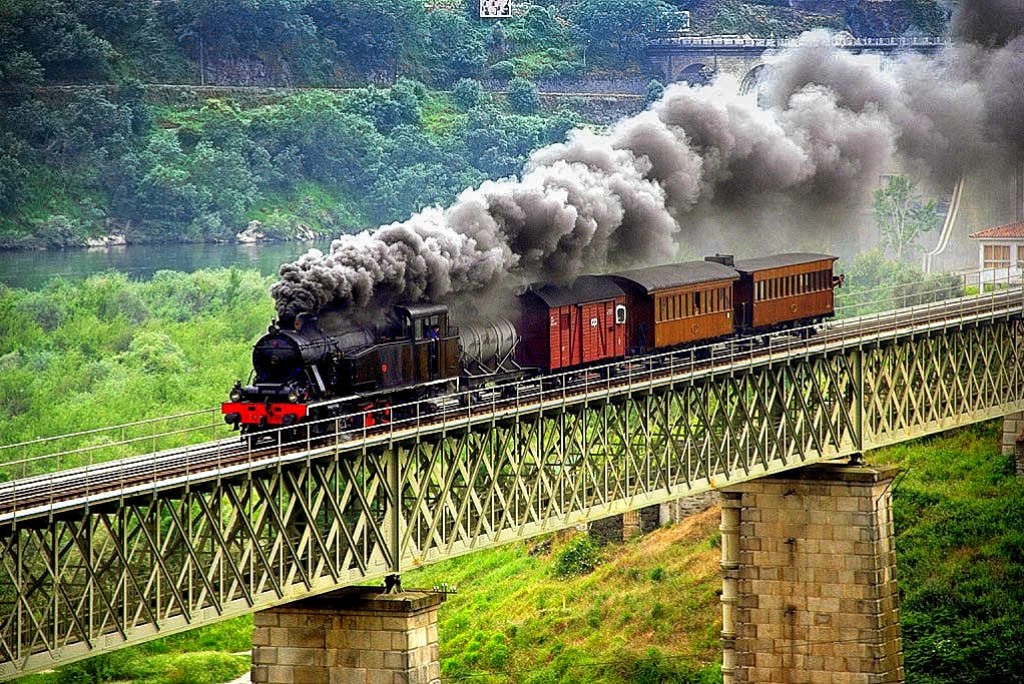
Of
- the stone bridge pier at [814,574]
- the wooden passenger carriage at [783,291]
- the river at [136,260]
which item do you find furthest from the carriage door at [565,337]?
the river at [136,260]

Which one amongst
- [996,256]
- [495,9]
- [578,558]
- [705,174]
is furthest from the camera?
[495,9]

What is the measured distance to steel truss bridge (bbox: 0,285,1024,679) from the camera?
33.2m

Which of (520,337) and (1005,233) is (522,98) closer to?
(1005,233)

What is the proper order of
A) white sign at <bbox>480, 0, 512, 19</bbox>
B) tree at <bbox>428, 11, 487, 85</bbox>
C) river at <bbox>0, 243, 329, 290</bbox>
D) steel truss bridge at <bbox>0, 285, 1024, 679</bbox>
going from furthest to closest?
1. white sign at <bbox>480, 0, 512, 19</bbox>
2. tree at <bbox>428, 11, 487, 85</bbox>
3. river at <bbox>0, 243, 329, 290</bbox>
4. steel truss bridge at <bbox>0, 285, 1024, 679</bbox>

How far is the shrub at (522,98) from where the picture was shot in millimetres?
130000

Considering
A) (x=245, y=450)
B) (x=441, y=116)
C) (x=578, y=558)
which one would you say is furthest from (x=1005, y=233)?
(x=245, y=450)

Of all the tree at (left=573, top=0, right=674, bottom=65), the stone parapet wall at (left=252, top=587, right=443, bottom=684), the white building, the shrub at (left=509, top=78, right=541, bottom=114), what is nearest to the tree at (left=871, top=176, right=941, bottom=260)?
the white building

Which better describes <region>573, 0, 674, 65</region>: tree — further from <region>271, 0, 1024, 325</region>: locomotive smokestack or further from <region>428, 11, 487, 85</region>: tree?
<region>271, 0, 1024, 325</region>: locomotive smokestack

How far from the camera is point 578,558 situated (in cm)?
6875

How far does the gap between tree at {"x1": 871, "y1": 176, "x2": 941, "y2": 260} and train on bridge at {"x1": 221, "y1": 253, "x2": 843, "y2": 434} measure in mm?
43672

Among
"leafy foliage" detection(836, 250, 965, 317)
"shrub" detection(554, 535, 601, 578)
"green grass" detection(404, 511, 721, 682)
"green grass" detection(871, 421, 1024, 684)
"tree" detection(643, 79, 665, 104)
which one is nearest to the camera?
"green grass" detection(871, 421, 1024, 684)

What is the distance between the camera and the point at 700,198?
60094 millimetres

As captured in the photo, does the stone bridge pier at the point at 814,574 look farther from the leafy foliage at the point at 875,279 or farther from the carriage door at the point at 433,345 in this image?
the leafy foliage at the point at 875,279

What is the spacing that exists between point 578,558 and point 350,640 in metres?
30.6
